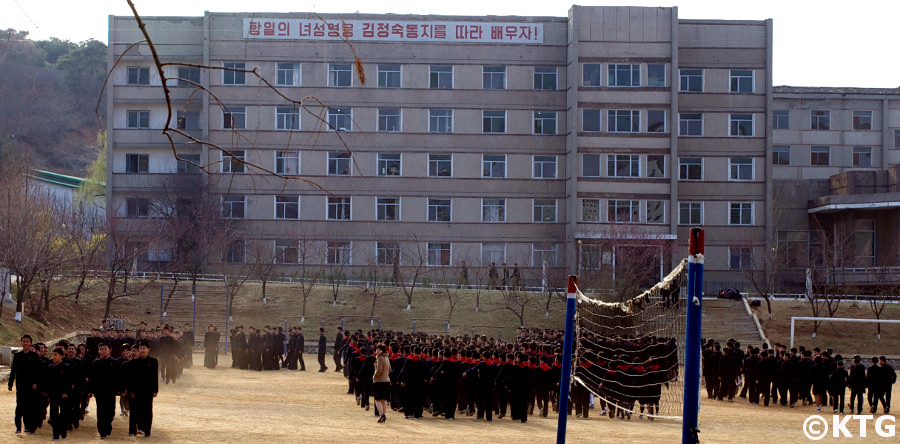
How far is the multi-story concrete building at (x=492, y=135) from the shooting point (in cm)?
5991

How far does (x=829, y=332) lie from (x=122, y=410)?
36.6m

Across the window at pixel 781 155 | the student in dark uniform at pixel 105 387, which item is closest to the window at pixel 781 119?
the window at pixel 781 155

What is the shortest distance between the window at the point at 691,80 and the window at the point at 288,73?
24.3m

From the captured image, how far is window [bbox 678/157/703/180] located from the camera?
202ft

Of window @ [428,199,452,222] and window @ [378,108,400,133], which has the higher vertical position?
window @ [378,108,400,133]

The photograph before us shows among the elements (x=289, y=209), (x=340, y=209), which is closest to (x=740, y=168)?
(x=340, y=209)

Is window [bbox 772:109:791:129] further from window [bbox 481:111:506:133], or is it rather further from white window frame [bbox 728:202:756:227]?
window [bbox 481:111:506:133]

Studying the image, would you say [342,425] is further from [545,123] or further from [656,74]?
[656,74]

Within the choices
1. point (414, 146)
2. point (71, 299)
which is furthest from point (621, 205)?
point (71, 299)

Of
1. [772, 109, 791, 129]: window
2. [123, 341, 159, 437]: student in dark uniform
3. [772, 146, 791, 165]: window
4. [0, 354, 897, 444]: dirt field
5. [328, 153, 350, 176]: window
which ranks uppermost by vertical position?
[772, 109, 791, 129]: window

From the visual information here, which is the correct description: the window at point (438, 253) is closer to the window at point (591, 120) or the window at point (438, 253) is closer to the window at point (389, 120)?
the window at point (389, 120)

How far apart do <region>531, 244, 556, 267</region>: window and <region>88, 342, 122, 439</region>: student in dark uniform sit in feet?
149

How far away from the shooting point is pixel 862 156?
218 feet

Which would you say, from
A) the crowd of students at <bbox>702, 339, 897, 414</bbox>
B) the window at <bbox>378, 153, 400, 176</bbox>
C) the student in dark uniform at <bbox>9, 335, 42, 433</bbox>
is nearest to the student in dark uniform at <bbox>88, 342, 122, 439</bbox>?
the student in dark uniform at <bbox>9, 335, 42, 433</bbox>
